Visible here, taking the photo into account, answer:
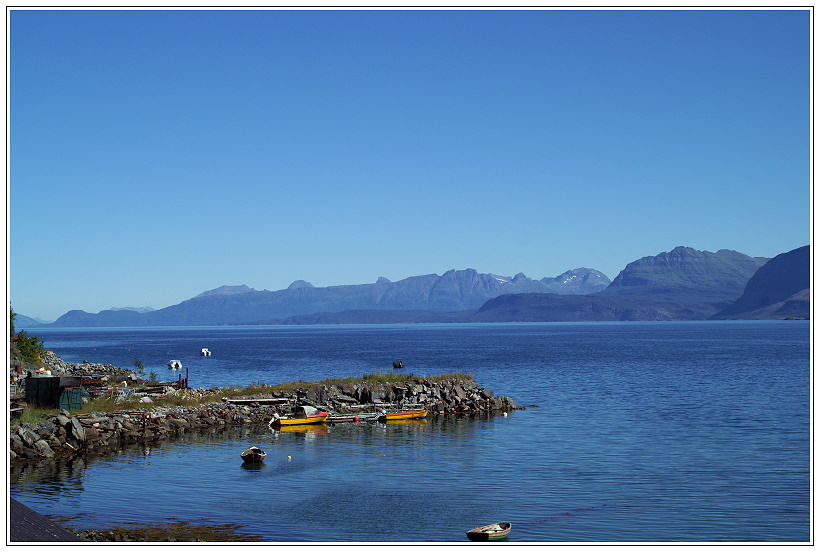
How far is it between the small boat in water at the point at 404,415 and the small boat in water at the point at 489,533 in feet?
101

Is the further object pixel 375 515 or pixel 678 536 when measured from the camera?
pixel 375 515

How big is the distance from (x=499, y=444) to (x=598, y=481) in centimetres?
1161

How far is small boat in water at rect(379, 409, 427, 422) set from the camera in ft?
180

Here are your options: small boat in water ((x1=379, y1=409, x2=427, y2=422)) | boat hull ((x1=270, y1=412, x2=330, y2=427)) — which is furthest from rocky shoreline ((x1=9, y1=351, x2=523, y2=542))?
boat hull ((x1=270, y1=412, x2=330, y2=427))

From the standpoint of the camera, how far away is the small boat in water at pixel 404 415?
54719 mm

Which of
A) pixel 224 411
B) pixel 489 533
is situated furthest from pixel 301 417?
pixel 489 533

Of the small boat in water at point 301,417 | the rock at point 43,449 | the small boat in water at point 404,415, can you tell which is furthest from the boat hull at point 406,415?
the rock at point 43,449

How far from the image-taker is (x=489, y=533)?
77.8 feet

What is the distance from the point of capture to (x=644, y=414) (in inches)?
2299
